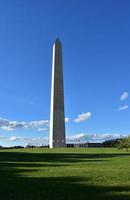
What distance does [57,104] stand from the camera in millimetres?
73812

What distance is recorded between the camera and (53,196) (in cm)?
1132

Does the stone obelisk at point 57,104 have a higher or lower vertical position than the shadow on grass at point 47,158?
higher

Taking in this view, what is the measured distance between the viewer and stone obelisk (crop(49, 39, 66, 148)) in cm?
7225

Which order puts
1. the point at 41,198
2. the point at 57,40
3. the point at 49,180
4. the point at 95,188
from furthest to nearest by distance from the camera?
the point at 57,40 → the point at 49,180 → the point at 95,188 → the point at 41,198

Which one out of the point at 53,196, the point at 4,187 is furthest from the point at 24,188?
the point at 53,196

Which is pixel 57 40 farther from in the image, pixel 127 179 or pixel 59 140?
pixel 127 179

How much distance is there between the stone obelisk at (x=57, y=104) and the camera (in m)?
72.2

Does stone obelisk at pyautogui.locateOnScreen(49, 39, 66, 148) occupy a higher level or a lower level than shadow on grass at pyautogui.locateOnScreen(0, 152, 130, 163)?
higher

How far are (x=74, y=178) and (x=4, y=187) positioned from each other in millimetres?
3144

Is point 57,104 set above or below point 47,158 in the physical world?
above

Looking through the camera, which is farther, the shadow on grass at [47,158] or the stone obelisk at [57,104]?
the stone obelisk at [57,104]

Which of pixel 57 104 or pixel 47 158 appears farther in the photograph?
pixel 57 104

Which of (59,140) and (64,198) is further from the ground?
(59,140)

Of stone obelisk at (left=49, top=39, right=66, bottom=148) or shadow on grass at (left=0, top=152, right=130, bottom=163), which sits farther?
stone obelisk at (left=49, top=39, right=66, bottom=148)
